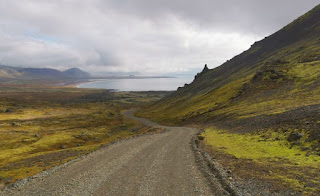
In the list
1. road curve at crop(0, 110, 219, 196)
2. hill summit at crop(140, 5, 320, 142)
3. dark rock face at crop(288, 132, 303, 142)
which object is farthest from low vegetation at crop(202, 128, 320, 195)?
road curve at crop(0, 110, 219, 196)

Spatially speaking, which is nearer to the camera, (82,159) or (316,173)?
(316,173)

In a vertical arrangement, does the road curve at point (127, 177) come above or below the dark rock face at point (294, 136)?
below

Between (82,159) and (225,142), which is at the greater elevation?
(225,142)

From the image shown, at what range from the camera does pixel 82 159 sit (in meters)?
30.3

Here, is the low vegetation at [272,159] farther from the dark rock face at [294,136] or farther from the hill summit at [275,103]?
the hill summit at [275,103]

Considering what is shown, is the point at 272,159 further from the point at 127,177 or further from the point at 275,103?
the point at 275,103

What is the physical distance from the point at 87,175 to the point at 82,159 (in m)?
7.67

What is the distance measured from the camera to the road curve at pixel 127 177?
18.9m

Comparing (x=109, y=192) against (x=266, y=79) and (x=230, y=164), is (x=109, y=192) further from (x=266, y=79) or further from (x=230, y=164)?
(x=266, y=79)

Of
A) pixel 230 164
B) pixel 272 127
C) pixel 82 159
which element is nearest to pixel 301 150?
pixel 230 164

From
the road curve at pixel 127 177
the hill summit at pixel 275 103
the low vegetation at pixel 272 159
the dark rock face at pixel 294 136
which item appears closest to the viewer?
the low vegetation at pixel 272 159

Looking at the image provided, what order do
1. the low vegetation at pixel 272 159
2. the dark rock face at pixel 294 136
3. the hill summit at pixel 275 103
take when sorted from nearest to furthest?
the low vegetation at pixel 272 159 < the dark rock face at pixel 294 136 < the hill summit at pixel 275 103

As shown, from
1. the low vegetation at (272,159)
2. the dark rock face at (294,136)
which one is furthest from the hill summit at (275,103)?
the low vegetation at (272,159)

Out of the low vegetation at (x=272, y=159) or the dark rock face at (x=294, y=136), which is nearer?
the low vegetation at (x=272, y=159)
